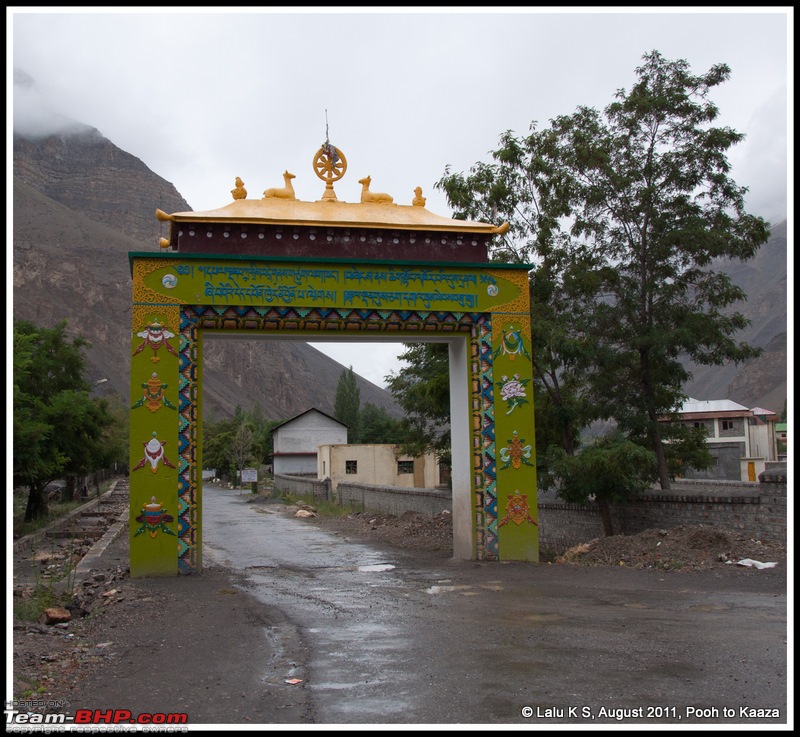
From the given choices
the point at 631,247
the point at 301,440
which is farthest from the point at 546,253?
the point at 301,440

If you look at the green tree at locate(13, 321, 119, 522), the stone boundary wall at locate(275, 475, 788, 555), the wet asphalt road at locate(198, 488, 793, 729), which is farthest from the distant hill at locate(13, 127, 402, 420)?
the wet asphalt road at locate(198, 488, 793, 729)

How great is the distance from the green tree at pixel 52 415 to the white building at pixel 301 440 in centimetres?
2653

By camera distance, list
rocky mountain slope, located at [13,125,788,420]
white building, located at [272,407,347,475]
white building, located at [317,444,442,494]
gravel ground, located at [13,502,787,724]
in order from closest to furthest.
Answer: gravel ground, located at [13,502,787,724] → white building, located at [317,444,442,494] → white building, located at [272,407,347,475] → rocky mountain slope, located at [13,125,788,420]

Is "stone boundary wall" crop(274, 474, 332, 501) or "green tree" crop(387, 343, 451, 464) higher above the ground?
"green tree" crop(387, 343, 451, 464)

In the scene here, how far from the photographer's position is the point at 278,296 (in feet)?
43.5

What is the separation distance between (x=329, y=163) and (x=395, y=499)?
1374 centimetres

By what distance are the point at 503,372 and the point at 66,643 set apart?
27.3ft

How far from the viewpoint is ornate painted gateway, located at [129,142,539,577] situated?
12.7 m

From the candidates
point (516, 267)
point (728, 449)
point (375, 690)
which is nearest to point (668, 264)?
point (516, 267)

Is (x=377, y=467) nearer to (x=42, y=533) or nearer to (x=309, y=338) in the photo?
(x=42, y=533)

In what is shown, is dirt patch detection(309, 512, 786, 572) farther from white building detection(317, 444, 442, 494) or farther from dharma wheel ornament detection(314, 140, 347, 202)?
white building detection(317, 444, 442, 494)

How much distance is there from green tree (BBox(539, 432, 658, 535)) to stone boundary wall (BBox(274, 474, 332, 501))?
20248mm

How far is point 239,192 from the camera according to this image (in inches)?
570

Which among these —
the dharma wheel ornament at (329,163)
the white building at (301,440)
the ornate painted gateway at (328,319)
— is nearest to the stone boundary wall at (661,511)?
the ornate painted gateway at (328,319)
